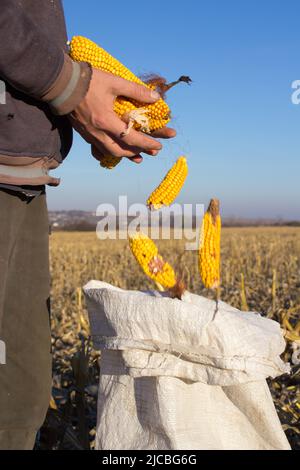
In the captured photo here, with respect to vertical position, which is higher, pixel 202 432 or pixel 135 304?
pixel 135 304

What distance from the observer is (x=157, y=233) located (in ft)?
6.38

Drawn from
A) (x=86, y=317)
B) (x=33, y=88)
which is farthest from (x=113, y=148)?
(x=86, y=317)

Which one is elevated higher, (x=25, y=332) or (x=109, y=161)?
(x=109, y=161)

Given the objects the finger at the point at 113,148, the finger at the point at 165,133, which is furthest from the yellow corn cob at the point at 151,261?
the finger at the point at 165,133

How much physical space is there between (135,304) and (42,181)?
52 centimetres

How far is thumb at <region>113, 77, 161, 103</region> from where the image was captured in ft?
5.86

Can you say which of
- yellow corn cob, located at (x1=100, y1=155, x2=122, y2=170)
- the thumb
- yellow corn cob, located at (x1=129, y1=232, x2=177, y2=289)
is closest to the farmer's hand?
→ the thumb

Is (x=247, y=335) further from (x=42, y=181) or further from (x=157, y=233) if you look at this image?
(x=42, y=181)

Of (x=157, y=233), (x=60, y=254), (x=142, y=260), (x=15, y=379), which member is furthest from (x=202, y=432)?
(x=60, y=254)

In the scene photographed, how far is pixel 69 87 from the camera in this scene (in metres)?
1.72

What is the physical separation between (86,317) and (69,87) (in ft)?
14.4

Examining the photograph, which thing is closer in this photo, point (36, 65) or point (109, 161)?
point (36, 65)

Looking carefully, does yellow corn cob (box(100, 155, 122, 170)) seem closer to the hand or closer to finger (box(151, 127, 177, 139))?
the hand

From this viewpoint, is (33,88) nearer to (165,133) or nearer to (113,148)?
(113,148)
